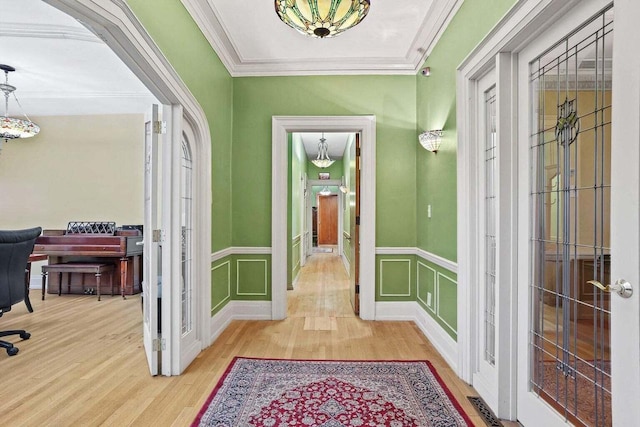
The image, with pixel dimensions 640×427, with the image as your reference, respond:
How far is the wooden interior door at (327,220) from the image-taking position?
14.3 m

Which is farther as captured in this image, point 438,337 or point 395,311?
point 395,311

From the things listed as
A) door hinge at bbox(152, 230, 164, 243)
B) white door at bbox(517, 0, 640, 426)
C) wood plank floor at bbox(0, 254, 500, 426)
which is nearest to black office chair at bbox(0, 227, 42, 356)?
wood plank floor at bbox(0, 254, 500, 426)

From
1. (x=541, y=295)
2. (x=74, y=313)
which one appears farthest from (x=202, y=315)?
(x=541, y=295)

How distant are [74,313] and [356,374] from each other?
3.68m

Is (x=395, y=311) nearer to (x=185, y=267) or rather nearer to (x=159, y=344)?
(x=185, y=267)

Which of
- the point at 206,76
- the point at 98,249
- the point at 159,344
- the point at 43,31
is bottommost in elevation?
the point at 159,344

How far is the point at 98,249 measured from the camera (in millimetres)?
4707

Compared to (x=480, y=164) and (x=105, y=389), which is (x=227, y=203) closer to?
(x=105, y=389)

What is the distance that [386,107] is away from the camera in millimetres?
3725

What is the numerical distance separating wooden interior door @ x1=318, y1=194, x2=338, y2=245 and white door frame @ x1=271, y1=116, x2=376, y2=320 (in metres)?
10.5

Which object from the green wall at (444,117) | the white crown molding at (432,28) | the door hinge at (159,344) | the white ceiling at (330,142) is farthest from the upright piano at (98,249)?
the white crown molding at (432,28)

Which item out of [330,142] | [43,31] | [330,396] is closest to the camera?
[330,396]

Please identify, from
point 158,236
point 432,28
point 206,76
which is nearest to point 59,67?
point 206,76

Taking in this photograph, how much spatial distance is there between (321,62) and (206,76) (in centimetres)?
133
